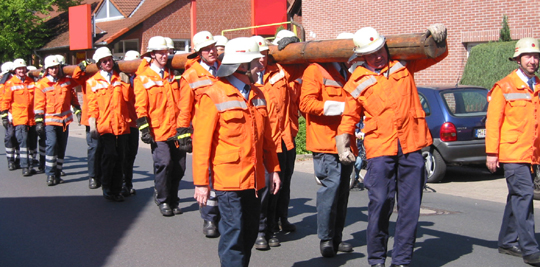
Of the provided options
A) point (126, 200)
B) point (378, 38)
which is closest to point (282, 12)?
point (126, 200)

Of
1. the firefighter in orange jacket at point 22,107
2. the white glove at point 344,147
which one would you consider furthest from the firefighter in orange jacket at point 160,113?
the firefighter in orange jacket at point 22,107

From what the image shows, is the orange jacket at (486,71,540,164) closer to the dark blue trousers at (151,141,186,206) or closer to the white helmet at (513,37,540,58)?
the white helmet at (513,37,540,58)

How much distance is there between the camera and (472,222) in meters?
7.41

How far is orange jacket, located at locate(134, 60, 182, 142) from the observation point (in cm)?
784

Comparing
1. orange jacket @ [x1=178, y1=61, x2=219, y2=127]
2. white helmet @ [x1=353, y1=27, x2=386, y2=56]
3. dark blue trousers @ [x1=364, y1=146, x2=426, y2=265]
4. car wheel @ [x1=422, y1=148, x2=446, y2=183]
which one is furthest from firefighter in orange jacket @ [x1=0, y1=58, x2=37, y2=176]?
white helmet @ [x1=353, y1=27, x2=386, y2=56]

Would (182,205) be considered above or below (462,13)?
below

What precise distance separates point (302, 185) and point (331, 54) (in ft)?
15.4

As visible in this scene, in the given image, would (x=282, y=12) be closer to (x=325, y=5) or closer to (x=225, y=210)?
(x=325, y=5)

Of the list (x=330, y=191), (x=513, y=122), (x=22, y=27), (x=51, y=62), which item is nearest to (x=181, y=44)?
(x=22, y=27)

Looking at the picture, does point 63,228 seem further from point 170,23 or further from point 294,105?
point 170,23

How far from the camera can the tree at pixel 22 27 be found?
3344 centimetres

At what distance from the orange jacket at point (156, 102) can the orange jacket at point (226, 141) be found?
10.7 feet

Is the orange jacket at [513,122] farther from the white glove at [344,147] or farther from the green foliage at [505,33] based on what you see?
the green foliage at [505,33]

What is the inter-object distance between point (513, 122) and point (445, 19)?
39.4 ft
